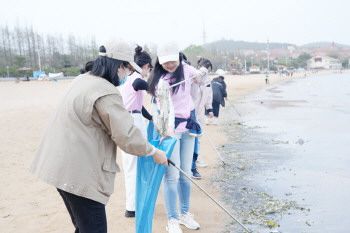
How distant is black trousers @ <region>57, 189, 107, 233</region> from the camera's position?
261 centimetres

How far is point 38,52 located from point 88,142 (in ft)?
248

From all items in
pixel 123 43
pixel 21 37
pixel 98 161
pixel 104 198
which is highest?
pixel 21 37

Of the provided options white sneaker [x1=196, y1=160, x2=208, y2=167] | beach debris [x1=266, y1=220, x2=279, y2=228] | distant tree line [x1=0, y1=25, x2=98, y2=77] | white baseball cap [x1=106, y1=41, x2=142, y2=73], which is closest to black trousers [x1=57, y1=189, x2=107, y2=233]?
white baseball cap [x1=106, y1=41, x2=142, y2=73]

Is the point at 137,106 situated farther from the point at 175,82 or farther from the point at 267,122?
the point at 267,122

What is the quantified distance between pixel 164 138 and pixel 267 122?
11.5 metres

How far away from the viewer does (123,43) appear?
2.76m

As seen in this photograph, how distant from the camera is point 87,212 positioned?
2.64 meters

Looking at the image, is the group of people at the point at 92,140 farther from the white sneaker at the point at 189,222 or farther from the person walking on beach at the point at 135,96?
the white sneaker at the point at 189,222

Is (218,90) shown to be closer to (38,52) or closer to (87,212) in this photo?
(87,212)

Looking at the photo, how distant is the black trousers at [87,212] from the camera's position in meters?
2.61

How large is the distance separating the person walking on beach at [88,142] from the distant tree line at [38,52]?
61655 mm

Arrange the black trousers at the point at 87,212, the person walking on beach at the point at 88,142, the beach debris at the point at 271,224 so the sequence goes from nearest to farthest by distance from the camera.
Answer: the person walking on beach at the point at 88,142 → the black trousers at the point at 87,212 → the beach debris at the point at 271,224

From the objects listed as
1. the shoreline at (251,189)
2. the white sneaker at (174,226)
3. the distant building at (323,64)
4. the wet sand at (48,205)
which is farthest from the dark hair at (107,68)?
the distant building at (323,64)

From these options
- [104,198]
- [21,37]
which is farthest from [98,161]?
[21,37]
